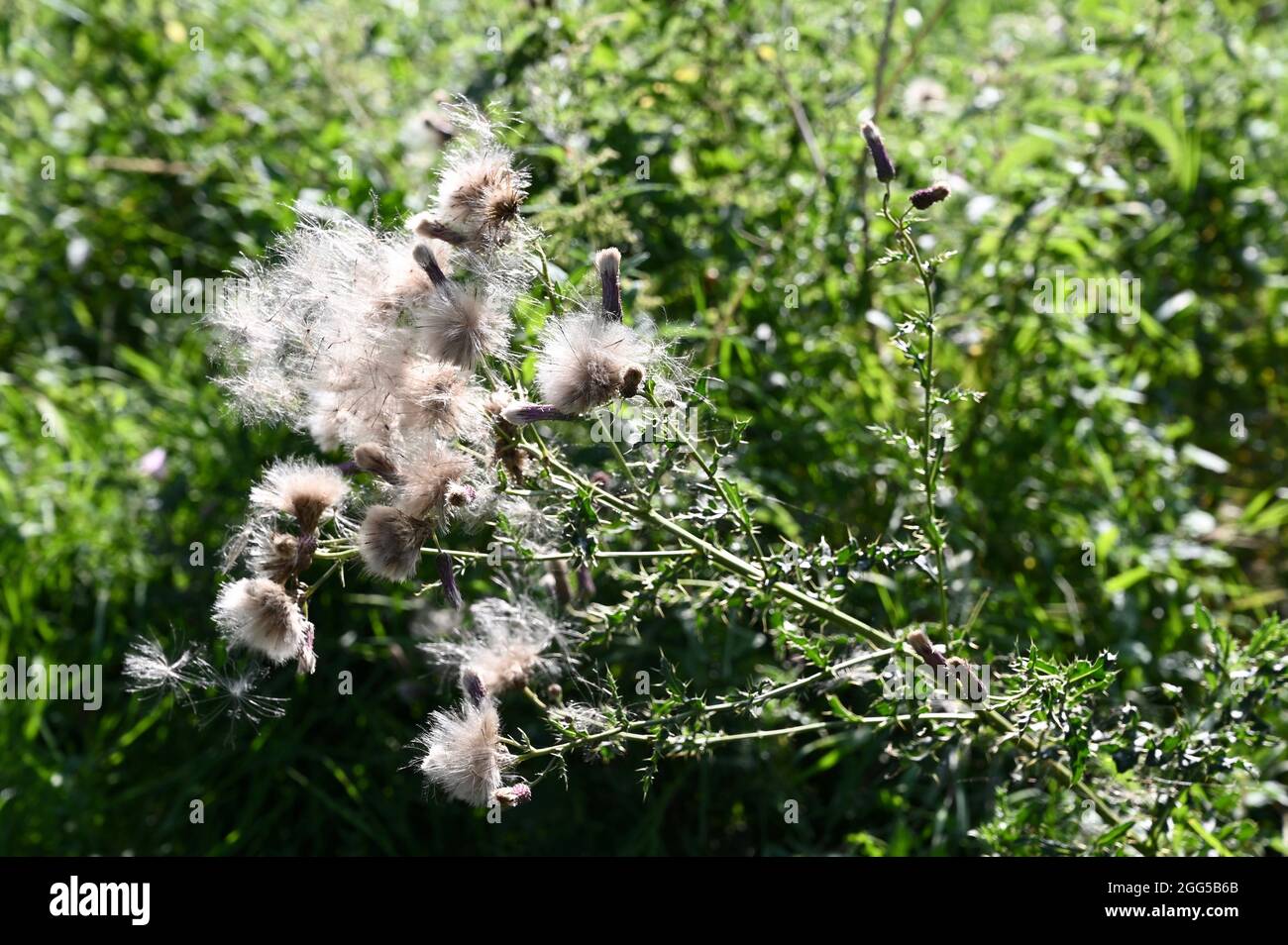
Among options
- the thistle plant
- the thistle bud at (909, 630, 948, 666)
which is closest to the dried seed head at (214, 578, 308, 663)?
the thistle plant

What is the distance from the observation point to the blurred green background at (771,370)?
2.74 metres

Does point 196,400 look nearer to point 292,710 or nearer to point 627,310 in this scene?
point 292,710

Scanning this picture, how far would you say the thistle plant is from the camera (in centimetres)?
155

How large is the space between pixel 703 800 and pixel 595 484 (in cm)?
113

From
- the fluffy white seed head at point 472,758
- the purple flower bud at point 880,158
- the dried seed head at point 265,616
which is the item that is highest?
the purple flower bud at point 880,158

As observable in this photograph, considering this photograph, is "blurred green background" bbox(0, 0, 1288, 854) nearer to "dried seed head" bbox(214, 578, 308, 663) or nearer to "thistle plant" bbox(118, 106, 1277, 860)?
"thistle plant" bbox(118, 106, 1277, 860)

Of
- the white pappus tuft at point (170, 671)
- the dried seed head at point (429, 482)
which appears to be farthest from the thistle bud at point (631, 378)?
the white pappus tuft at point (170, 671)

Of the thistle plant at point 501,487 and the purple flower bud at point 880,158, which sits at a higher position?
the purple flower bud at point 880,158

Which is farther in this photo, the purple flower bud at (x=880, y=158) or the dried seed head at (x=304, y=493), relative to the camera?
the purple flower bud at (x=880, y=158)

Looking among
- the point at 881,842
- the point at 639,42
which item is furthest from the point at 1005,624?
the point at 639,42

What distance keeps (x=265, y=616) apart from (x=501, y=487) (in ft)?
1.16

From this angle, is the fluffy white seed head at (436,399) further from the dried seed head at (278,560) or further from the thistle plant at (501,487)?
the dried seed head at (278,560)

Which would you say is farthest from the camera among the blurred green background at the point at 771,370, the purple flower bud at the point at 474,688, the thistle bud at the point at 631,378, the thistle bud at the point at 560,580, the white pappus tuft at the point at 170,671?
the blurred green background at the point at 771,370

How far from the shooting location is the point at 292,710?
2898 mm
